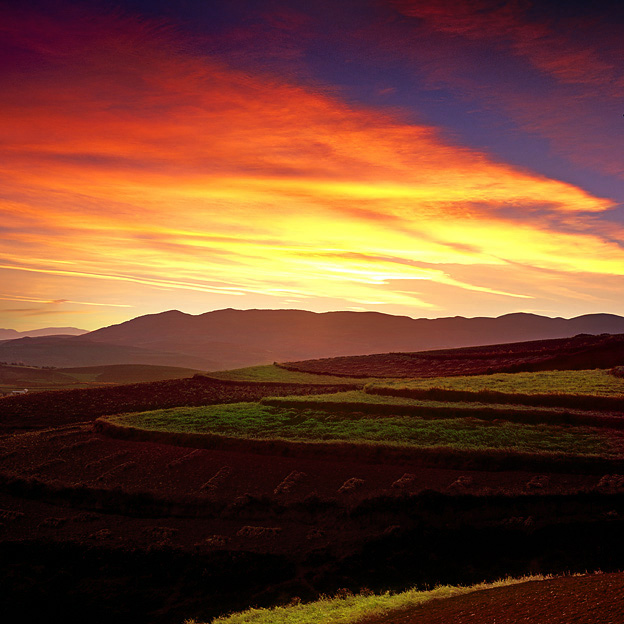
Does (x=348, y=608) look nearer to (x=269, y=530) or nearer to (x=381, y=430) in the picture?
(x=269, y=530)

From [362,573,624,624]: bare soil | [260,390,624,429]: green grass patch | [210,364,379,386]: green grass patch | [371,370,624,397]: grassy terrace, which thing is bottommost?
[362,573,624,624]: bare soil

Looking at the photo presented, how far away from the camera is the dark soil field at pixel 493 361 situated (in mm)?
53156

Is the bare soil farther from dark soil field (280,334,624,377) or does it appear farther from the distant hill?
the distant hill

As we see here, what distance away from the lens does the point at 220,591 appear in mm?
18484

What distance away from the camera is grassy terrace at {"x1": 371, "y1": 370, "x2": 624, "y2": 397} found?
121 ft

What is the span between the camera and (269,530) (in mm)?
21047

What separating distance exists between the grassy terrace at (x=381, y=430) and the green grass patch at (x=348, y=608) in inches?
410

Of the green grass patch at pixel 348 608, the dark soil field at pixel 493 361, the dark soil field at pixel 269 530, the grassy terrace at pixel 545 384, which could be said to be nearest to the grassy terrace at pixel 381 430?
the dark soil field at pixel 269 530

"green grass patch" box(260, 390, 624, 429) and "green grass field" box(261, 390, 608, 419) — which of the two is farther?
"green grass field" box(261, 390, 608, 419)

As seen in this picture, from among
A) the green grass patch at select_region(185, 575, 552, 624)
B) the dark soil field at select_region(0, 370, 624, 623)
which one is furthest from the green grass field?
the green grass patch at select_region(185, 575, 552, 624)

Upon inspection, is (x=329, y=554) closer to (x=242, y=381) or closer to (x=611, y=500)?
(x=611, y=500)

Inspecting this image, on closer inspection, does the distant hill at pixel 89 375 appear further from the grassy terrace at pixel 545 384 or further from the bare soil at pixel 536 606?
the bare soil at pixel 536 606

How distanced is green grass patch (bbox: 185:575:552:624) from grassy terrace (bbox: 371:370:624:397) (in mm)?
23454

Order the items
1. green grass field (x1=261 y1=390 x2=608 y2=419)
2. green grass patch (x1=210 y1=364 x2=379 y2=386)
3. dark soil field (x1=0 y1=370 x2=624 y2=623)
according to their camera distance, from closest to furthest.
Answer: dark soil field (x1=0 y1=370 x2=624 y2=623) < green grass field (x1=261 y1=390 x2=608 y2=419) < green grass patch (x1=210 y1=364 x2=379 y2=386)
